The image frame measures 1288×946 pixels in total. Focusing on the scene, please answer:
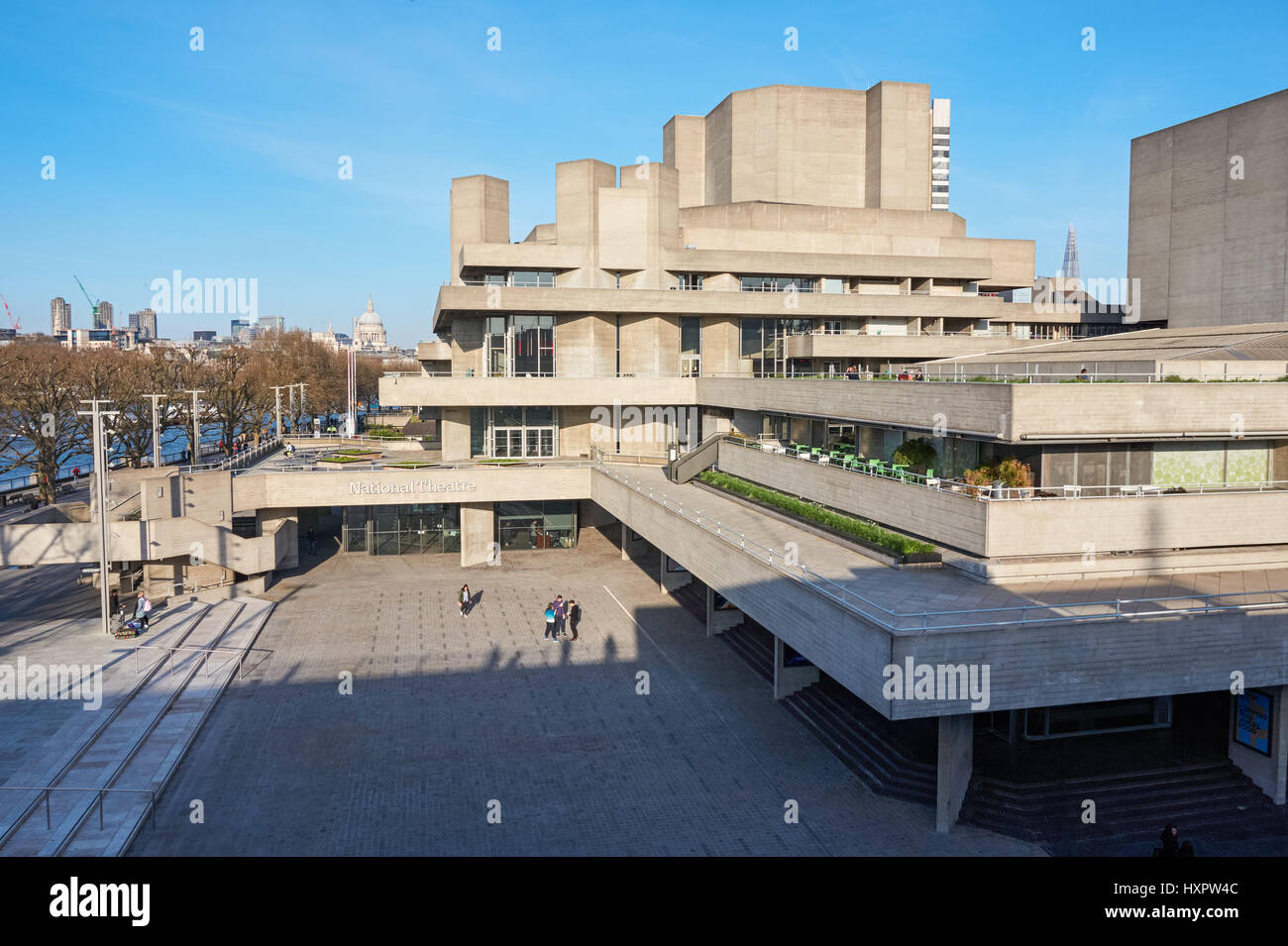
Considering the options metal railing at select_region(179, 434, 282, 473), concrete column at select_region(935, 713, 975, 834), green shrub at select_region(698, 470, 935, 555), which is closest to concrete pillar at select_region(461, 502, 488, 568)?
metal railing at select_region(179, 434, 282, 473)

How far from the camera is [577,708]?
23.7 meters

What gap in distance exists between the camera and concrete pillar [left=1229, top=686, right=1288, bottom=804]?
17953mm

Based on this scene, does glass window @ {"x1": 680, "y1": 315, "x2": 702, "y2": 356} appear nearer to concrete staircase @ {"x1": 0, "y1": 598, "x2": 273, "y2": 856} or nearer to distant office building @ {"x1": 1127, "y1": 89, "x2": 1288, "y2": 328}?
concrete staircase @ {"x1": 0, "y1": 598, "x2": 273, "y2": 856}

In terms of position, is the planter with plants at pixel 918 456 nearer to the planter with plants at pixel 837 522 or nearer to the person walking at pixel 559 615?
the planter with plants at pixel 837 522

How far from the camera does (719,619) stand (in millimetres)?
30406

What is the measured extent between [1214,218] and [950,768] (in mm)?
43687

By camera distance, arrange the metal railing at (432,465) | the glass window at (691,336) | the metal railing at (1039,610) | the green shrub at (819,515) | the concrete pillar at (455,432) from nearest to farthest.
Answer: the metal railing at (1039,610) → the green shrub at (819,515) → the metal railing at (432,465) → the concrete pillar at (455,432) → the glass window at (691,336)

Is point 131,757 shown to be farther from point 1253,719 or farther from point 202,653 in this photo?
point 1253,719

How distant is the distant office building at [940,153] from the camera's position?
110500 millimetres

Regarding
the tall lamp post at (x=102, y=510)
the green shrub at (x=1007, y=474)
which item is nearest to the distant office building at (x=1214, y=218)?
the green shrub at (x=1007, y=474)

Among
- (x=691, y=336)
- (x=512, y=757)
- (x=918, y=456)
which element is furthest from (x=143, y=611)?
(x=691, y=336)

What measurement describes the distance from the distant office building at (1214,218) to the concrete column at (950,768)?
38012 mm
